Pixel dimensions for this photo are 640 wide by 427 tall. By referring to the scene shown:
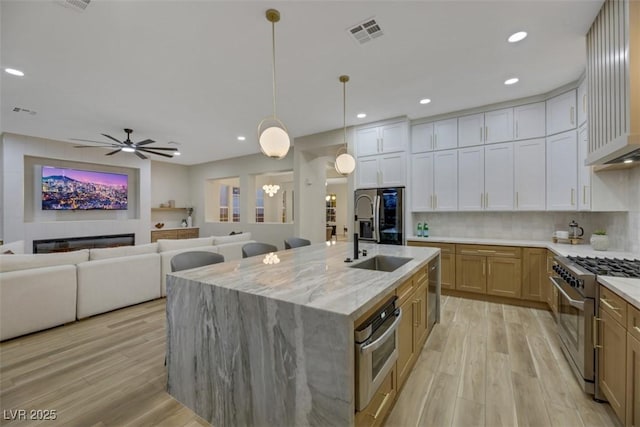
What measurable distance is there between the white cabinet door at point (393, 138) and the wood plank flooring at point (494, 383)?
286 cm

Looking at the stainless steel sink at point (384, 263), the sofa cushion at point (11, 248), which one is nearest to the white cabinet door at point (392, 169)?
the stainless steel sink at point (384, 263)

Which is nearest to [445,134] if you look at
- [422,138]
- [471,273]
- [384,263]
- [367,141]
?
[422,138]

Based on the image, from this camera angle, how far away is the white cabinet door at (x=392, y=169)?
14.7ft

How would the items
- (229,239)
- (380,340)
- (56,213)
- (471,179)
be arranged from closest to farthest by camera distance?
(380,340) < (471,179) < (229,239) < (56,213)

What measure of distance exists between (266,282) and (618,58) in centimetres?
299

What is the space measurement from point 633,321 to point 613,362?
1.33 ft

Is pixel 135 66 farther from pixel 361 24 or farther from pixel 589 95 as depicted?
pixel 589 95

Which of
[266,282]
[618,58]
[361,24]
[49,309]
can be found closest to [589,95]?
[618,58]

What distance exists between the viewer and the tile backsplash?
2875 mm

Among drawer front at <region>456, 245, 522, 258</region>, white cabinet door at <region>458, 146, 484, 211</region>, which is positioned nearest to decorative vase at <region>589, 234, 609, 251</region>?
drawer front at <region>456, 245, 522, 258</region>

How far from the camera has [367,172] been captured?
4.82 metres

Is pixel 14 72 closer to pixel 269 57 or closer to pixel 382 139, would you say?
pixel 269 57

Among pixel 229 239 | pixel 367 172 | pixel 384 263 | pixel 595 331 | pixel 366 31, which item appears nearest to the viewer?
pixel 595 331

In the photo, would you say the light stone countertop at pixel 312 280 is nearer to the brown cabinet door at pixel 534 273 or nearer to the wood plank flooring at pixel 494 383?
A: the wood plank flooring at pixel 494 383
